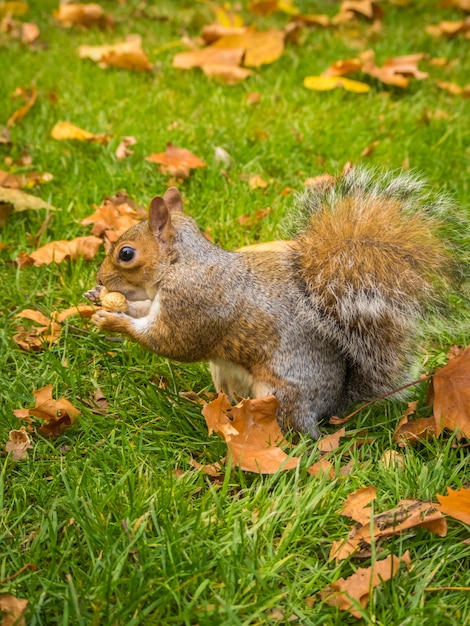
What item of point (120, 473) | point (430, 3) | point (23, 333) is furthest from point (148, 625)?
point (430, 3)

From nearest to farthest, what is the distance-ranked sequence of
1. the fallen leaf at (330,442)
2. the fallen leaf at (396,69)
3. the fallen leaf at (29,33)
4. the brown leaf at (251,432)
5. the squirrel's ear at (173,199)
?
1. the brown leaf at (251,432)
2. the fallen leaf at (330,442)
3. the squirrel's ear at (173,199)
4. the fallen leaf at (396,69)
5. the fallen leaf at (29,33)

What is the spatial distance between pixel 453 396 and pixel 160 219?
33.1 inches

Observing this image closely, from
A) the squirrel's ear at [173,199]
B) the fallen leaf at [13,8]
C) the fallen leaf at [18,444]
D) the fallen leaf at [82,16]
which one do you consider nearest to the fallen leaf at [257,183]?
the squirrel's ear at [173,199]

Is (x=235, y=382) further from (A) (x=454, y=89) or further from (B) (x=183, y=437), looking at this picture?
(A) (x=454, y=89)

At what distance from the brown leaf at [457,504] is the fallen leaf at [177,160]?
5.47 feet

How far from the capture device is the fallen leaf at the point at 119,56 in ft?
12.0

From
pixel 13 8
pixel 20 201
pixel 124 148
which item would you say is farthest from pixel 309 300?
pixel 13 8

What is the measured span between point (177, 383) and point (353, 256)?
61 cm

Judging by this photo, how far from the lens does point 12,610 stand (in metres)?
1.25

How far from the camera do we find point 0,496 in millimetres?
1503

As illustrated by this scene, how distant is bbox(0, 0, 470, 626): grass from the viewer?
132 centimetres

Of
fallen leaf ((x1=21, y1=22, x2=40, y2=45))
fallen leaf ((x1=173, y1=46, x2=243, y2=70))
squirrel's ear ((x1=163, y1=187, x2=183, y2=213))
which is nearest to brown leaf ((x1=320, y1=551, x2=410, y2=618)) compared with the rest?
squirrel's ear ((x1=163, y1=187, x2=183, y2=213))

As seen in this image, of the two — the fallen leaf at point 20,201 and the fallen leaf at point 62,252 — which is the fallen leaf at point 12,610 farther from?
the fallen leaf at point 20,201

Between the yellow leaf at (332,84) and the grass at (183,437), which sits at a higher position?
the yellow leaf at (332,84)
